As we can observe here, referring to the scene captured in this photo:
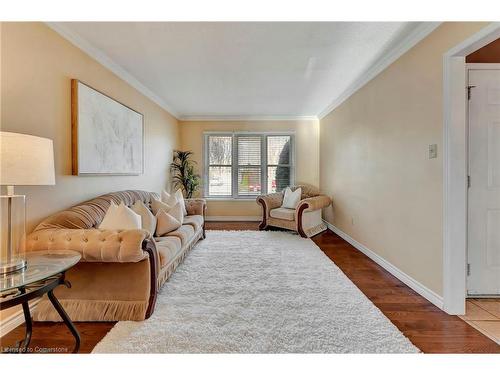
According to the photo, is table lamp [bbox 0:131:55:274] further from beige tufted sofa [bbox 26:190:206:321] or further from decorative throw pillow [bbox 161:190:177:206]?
decorative throw pillow [bbox 161:190:177:206]

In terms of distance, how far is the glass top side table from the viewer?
137 cm

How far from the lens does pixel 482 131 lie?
2305 mm

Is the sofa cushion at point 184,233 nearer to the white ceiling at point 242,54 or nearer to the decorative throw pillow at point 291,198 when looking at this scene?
the white ceiling at point 242,54

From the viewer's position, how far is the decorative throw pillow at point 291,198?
17.3 feet

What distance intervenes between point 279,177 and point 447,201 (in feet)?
14.4

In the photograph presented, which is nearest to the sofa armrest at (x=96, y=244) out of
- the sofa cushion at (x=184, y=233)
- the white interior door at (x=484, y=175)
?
the sofa cushion at (x=184, y=233)

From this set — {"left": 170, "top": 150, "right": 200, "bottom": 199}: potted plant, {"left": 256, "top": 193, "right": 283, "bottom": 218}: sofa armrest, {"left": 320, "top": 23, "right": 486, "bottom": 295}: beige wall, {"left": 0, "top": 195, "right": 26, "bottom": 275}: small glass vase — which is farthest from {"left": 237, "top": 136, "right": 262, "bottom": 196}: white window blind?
{"left": 0, "top": 195, "right": 26, "bottom": 275}: small glass vase

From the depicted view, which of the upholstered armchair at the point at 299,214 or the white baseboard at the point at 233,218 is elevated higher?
the upholstered armchair at the point at 299,214

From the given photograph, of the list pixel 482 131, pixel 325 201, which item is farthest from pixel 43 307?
pixel 325 201

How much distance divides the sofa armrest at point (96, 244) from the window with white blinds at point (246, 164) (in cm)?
445

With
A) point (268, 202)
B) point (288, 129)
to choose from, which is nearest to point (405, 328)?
point (268, 202)

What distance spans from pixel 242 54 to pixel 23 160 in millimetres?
2407

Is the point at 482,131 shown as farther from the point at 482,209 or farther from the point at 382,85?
the point at 382,85

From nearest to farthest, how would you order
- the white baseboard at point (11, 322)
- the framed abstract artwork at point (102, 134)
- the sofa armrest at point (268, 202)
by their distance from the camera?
1. the white baseboard at point (11, 322)
2. the framed abstract artwork at point (102, 134)
3. the sofa armrest at point (268, 202)
